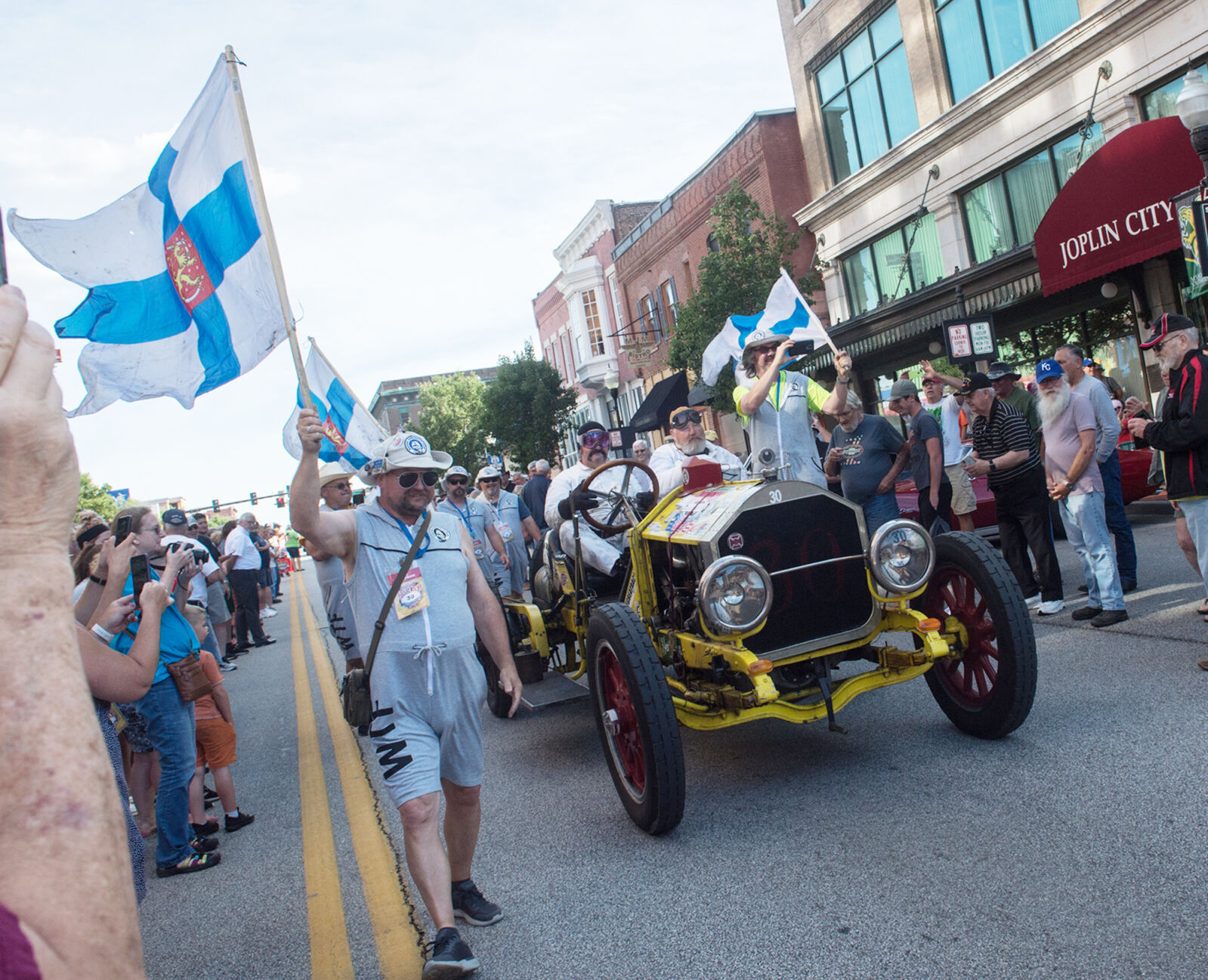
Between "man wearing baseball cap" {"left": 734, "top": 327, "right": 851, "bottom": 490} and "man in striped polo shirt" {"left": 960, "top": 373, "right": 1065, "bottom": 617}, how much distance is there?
1.47 metres

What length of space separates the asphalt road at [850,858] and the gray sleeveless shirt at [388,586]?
3.79 feet

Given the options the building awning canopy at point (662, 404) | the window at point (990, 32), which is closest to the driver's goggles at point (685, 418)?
the window at point (990, 32)

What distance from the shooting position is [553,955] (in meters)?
3.34

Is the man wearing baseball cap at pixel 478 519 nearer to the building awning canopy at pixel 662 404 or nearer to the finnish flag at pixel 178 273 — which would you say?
the finnish flag at pixel 178 273

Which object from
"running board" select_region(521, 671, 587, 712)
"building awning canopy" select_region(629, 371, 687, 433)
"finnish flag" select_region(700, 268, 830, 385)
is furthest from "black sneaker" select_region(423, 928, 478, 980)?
"building awning canopy" select_region(629, 371, 687, 433)

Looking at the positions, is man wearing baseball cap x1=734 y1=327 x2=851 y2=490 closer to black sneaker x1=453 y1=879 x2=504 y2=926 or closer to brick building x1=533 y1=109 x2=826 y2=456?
black sneaker x1=453 y1=879 x2=504 y2=926

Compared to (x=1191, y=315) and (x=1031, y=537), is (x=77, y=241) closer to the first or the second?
(x=1031, y=537)

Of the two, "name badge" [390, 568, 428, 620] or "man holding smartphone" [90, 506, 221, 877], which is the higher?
"name badge" [390, 568, 428, 620]

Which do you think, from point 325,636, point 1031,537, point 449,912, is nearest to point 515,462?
point 325,636

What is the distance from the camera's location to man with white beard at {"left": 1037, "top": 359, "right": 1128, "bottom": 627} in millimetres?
6559

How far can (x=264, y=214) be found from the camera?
4219 mm

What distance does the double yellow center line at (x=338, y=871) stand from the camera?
3.56 metres

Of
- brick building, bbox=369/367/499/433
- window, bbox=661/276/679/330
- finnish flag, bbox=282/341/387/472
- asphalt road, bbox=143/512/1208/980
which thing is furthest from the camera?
brick building, bbox=369/367/499/433

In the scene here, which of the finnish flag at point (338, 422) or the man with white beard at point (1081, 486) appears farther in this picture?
the finnish flag at point (338, 422)
